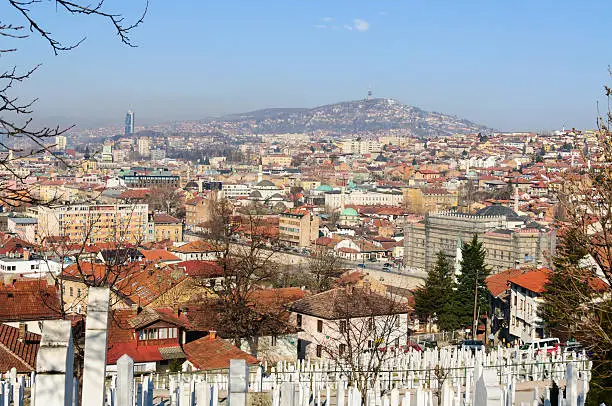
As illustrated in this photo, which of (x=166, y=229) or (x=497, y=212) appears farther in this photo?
(x=166, y=229)

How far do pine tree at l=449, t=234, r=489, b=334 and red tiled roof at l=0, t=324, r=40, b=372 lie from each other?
11973 mm

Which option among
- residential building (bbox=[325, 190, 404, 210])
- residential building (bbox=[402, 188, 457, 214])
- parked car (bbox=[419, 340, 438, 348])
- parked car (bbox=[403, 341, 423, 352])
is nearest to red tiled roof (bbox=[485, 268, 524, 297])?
parked car (bbox=[419, 340, 438, 348])

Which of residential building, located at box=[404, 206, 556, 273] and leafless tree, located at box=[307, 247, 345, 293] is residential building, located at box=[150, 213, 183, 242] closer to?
residential building, located at box=[404, 206, 556, 273]

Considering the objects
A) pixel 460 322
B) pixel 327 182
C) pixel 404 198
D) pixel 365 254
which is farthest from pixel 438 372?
pixel 327 182

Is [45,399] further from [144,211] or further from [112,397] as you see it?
[144,211]

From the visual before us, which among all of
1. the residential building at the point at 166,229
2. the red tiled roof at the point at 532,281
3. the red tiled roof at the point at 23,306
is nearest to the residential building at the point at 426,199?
the residential building at the point at 166,229

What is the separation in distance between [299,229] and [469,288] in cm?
3796

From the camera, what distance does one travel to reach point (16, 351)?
1105 centimetres

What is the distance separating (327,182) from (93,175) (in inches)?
1279

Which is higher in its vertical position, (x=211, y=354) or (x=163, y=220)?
(x=211, y=354)

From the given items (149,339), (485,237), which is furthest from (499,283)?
(485,237)

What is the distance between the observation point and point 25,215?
69.9 m

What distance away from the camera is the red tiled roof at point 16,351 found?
34.8ft

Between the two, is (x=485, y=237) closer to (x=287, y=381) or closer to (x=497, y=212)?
(x=497, y=212)
